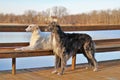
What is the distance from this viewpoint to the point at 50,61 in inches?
331

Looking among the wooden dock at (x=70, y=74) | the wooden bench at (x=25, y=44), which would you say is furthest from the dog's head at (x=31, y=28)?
the wooden dock at (x=70, y=74)

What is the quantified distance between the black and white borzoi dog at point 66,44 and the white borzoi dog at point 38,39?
15.4 inches

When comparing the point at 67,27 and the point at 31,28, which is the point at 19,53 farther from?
the point at 67,27

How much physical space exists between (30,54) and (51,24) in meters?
0.67

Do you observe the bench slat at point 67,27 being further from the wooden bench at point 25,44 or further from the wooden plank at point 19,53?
the wooden plank at point 19,53

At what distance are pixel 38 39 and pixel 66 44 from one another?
67 centimetres

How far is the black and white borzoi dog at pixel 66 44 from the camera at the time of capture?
5754mm

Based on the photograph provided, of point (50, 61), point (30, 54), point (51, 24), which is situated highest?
point (51, 24)

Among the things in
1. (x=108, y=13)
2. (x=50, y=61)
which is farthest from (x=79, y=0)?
(x=50, y=61)

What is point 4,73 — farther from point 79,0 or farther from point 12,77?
point 79,0

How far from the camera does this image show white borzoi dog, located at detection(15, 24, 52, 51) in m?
6.08

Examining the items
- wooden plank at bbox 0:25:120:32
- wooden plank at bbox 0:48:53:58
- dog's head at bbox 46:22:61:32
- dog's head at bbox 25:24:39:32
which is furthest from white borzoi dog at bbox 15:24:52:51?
dog's head at bbox 46:22:61:32

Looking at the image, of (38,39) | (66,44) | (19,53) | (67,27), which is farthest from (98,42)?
(19,53)

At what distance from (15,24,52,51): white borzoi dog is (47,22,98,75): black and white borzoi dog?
392 millimetres
